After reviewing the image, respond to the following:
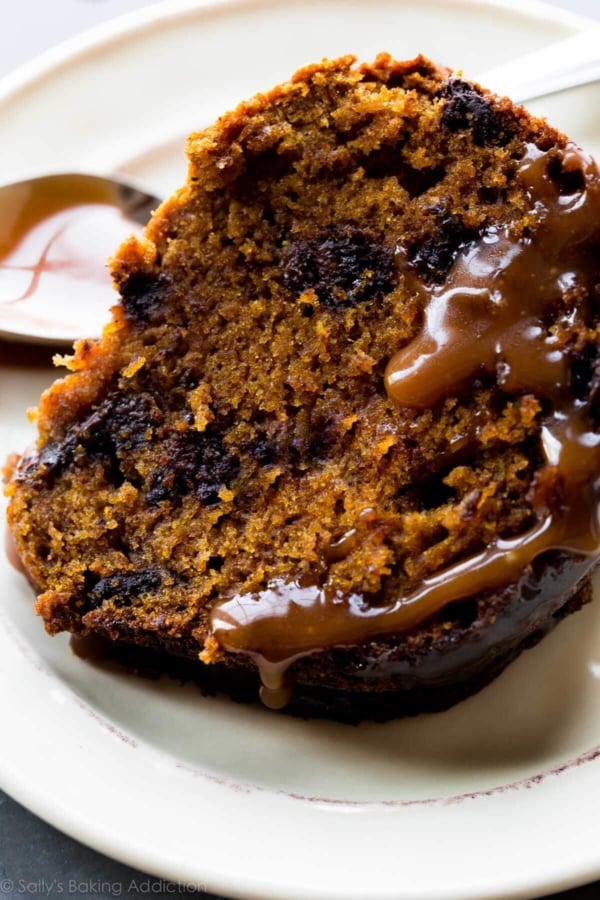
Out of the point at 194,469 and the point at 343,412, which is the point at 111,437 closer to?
the point at 194,469

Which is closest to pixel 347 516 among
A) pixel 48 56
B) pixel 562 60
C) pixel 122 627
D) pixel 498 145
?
pixel 122 627

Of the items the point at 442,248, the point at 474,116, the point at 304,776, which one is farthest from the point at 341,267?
the point at 304,776

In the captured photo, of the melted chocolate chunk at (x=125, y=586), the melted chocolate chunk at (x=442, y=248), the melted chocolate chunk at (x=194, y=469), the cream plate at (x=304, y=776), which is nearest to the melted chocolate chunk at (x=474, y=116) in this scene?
the melted chocolate chunk at (x=442, y=248)

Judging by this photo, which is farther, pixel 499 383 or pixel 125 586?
pixel 125 586

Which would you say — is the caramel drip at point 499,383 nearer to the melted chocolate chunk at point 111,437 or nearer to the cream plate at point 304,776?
the cream plate at point 304,776

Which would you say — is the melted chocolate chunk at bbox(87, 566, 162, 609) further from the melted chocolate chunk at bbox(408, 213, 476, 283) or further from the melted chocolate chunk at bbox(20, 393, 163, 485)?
the melted chocolate chunk at bbox(408, 213, 476, 283)

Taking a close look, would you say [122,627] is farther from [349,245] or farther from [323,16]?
[323,16]

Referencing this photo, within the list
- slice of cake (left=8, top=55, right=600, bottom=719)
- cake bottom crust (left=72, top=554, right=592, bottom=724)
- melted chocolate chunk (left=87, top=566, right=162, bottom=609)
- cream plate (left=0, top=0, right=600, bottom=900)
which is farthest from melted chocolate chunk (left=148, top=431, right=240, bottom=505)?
cream plate (left=0, top=0, right=600, bottom=900)
